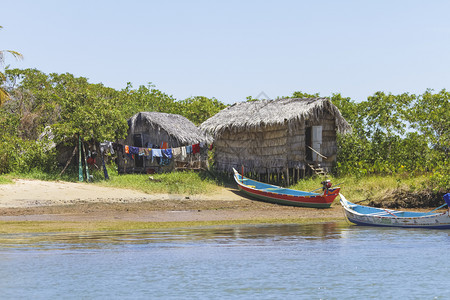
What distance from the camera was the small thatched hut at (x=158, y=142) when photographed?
105 ft

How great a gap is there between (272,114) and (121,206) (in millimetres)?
9666

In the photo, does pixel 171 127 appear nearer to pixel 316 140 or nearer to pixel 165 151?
pixel 165 151

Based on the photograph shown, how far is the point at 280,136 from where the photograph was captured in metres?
29.4

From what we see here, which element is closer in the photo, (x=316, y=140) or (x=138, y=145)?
(x=316, y=140)

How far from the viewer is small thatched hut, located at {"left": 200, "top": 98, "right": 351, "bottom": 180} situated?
2925cm

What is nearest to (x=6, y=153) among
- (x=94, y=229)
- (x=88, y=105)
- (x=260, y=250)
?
(x=88, y=105)

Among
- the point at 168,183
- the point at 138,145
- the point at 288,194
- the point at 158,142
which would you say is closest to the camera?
the point at 288,194

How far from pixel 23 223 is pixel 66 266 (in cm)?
606

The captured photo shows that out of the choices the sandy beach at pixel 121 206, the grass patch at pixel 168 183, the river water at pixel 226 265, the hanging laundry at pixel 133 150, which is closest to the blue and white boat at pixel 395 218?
the river water at pixel 226 265

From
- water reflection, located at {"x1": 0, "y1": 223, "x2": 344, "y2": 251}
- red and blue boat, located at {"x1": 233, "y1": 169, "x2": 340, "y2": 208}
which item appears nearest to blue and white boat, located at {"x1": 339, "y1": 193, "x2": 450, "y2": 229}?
water reflection, located at {"x1": 0, "y1": 223, "x2": 344, "y2": 251}

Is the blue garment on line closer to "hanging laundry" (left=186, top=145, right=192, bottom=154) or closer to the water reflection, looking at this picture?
"hanging laundry" (left=186, top=145, right=192, bottom=154)

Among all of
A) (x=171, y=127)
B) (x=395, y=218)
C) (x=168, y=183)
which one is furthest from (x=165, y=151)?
(x=395, y=218)

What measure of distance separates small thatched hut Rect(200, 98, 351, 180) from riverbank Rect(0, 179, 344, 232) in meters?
3.39

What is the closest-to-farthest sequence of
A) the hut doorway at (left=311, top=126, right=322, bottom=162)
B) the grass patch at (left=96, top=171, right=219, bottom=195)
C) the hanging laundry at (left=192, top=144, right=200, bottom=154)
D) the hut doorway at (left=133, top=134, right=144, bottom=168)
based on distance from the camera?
1. the grass patch at (left=96, top=171, right=219, bottom=195)
2. the hut doorway at (left=311, top=126, right=322, bottom=162)
3. the hanging laundry at (left=192, top=144, right=200, bottom=154)
4. the hut doorway at (left=133, top=134, right=144, bottom=168)
